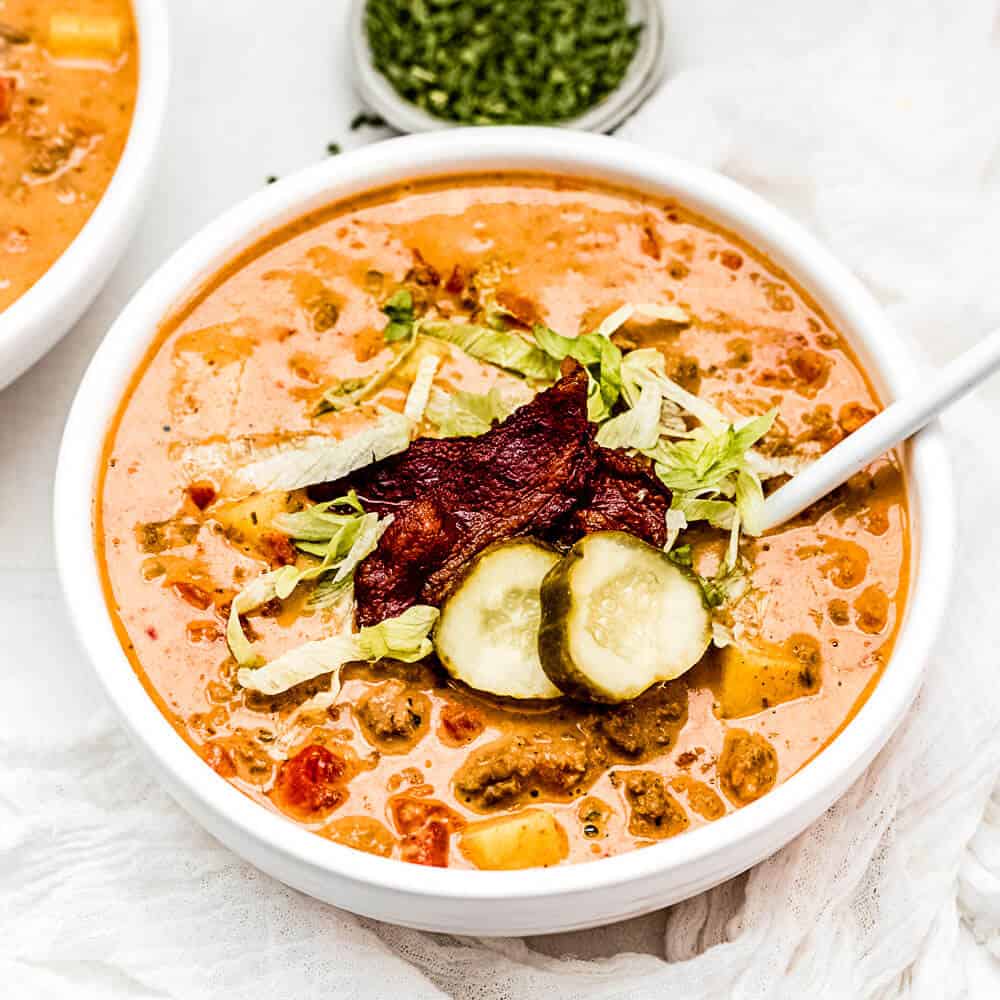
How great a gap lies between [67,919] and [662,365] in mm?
1702

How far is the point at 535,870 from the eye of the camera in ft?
10.3

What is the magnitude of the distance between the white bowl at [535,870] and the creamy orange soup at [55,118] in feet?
1.36

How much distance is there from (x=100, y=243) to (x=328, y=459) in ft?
2.61

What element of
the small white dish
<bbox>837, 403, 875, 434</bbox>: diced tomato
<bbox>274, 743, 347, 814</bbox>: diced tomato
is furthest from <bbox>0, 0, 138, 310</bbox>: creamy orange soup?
<bbox>837, 403, 875, 434</bbox>: diced tomato

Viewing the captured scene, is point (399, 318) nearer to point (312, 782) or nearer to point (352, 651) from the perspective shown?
point (352, 651)

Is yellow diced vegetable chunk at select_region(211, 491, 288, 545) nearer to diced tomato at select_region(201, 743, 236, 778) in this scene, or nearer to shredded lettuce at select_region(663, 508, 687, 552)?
diced tomato at select_region(201, 743, 236, 778)

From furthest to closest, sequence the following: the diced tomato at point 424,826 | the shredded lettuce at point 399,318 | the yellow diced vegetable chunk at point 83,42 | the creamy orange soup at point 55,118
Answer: the yellow diced vegetable chunk at point 83,42 < the creamy orange soup at point 55,118 < the shredded lettuce at point 399,318 < the diced tomato at point 424,826

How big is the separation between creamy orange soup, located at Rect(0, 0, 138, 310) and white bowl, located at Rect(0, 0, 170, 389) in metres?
0.08

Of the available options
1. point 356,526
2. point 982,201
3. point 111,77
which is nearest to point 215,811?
point 356,526

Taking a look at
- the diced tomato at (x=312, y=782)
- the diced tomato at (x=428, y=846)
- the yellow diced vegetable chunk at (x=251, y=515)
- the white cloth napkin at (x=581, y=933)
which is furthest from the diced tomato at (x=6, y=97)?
the diced tomato at (x=428, y=846)

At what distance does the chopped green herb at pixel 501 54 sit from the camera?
448 centimetres

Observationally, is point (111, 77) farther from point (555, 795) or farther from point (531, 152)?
point (555, 795)

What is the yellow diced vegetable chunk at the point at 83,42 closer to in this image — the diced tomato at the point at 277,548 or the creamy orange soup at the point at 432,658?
the creamy orange soup at the point at 432,658

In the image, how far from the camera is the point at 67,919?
371 cm
